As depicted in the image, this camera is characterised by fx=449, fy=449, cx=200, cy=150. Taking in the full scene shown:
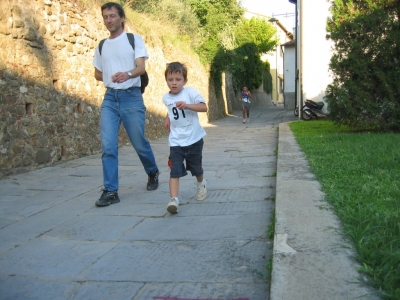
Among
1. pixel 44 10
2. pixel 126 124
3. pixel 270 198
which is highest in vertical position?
pixel 44 10

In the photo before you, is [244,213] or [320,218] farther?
[244,213]

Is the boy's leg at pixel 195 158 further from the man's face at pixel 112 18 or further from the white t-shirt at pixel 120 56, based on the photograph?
the man's face at pixel 112 18

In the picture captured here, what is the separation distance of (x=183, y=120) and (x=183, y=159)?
344mm

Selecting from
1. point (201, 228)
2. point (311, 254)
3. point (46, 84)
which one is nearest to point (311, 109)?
point (46, 84)

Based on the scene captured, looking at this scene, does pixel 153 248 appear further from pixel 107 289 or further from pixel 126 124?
pixel 126 124

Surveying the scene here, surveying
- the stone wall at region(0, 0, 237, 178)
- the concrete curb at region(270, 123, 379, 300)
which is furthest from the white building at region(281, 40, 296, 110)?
the concrete curb at region(270, 123, 379, 300)

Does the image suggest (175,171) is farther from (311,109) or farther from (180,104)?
(311,109)

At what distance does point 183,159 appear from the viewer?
13.0 ft

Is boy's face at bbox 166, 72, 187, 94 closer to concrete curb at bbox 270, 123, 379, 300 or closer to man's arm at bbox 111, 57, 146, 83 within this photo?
man's arm at bbox 111, 57, 146, 83

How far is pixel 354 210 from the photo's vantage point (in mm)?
2887

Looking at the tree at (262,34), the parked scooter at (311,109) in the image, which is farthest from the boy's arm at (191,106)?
the tree at (262,34)

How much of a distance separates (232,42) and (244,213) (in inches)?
672

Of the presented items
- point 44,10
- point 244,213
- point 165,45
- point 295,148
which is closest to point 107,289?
point 244,213

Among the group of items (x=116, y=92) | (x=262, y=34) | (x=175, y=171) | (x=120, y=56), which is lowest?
(x=175, y=171)
